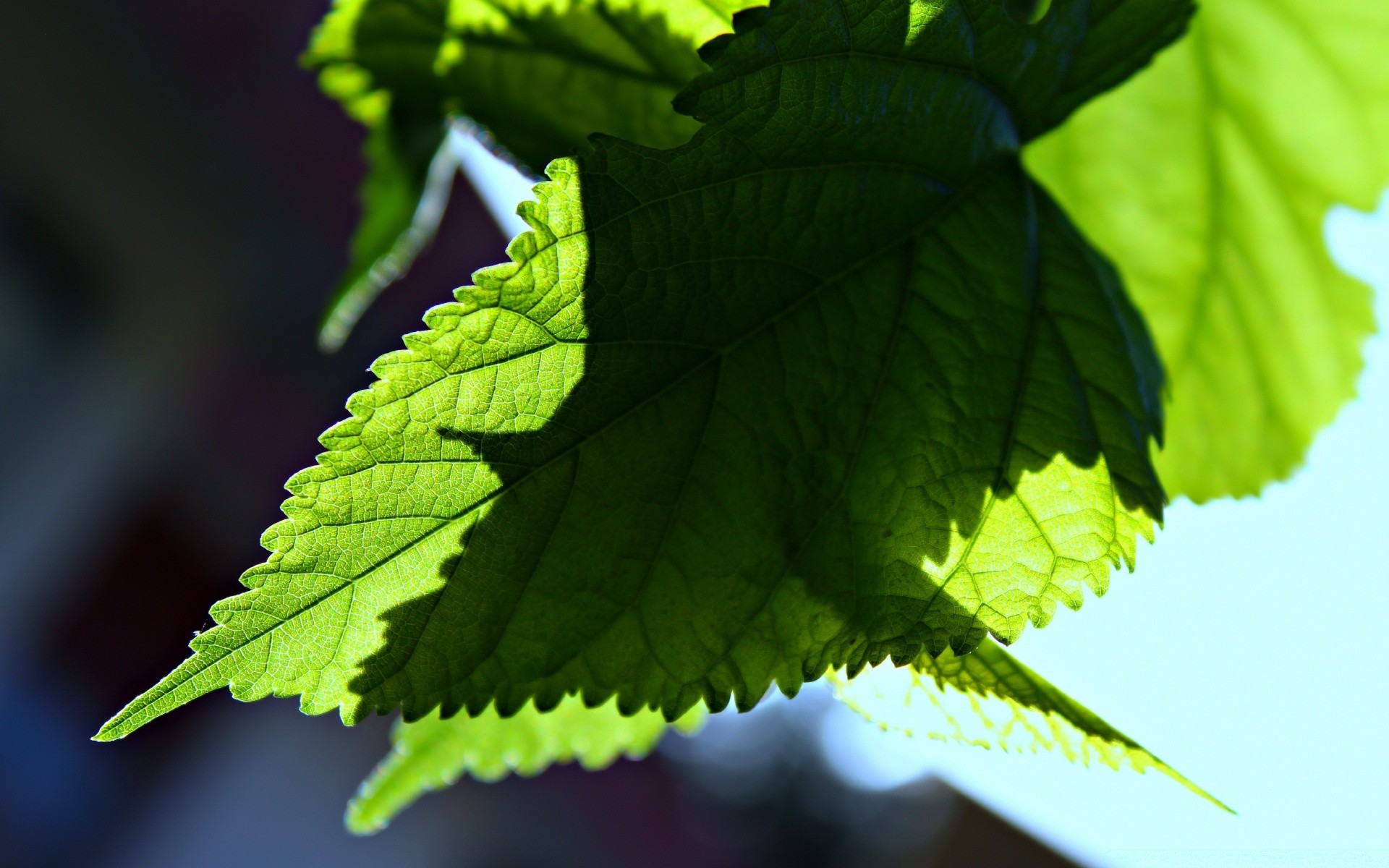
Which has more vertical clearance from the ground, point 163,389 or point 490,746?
point 163,389

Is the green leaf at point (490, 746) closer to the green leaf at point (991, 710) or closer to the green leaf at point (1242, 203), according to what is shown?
the green leaf at point (991, 710)

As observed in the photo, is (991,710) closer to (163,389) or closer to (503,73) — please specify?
(503,73)

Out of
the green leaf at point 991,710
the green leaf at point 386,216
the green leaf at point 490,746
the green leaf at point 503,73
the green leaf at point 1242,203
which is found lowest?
the green leaf at point 490,746

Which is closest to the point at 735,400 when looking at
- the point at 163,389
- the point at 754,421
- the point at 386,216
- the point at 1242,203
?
the point at 754,421

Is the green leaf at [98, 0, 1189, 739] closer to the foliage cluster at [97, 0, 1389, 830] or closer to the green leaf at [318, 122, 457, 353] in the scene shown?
the foliage cluster at [97, 0, 1389, 830]

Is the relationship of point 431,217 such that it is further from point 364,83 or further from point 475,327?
point 475,327

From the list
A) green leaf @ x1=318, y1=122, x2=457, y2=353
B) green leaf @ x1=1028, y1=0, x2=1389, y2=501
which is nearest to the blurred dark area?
green leaf @ x1=318, y1=122, x2=457, y2=353

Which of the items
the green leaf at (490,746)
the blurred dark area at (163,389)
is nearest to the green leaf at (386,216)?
the green leaf at (490,746)
